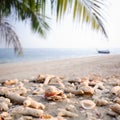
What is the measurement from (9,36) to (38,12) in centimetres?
308

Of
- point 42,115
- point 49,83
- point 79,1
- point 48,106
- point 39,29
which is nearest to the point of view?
point 42,115

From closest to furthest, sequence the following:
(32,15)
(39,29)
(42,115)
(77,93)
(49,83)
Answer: (42,115)
(77,93)
(49,83)
(32,15)
(39,29)

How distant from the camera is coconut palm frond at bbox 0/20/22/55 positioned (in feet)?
23.8

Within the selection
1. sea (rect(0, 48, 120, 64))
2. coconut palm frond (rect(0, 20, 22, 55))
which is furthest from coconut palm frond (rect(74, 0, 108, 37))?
sea (rect(0, 48, 120, 64))

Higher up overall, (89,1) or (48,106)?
(89,1)

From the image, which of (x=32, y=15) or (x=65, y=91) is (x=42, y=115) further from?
(x=32, y=15)

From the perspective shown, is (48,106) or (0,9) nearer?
(48,106)

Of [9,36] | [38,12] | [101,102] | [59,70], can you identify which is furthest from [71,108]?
[59,70]

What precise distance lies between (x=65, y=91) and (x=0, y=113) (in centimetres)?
102

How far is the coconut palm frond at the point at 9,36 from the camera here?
23.8 ft

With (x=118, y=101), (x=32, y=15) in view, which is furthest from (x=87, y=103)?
(x=32, y=15)

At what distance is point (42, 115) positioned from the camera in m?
2.04

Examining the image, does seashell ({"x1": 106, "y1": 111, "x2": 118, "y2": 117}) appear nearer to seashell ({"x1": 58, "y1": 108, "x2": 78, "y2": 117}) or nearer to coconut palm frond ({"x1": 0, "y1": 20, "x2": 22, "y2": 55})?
seashell ({"x1": 58, "y1": 108, "x2": 78, "y2": 117})

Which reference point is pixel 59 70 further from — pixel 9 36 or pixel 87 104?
pixel 87 104
